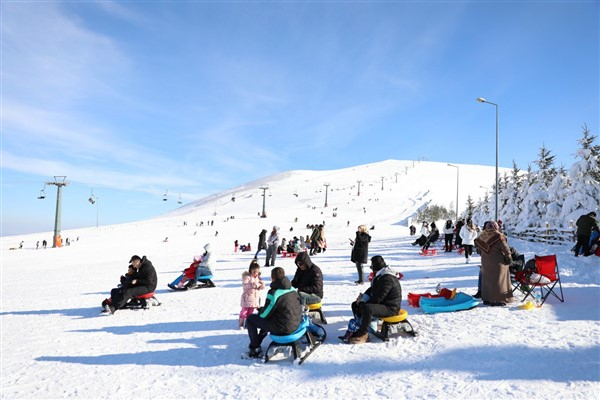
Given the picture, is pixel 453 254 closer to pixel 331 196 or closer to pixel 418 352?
pixel 418 352

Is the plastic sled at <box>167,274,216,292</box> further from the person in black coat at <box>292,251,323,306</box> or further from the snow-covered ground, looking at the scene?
the person in black coat at <box>292,251,323,306</box>

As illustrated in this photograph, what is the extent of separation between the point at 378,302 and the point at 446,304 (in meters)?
2.68

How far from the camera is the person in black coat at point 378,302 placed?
21.0ft

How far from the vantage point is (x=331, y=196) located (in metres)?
122

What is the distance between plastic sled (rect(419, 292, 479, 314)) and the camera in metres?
8.05

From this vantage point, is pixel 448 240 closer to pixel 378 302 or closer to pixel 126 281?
pixel 378 302

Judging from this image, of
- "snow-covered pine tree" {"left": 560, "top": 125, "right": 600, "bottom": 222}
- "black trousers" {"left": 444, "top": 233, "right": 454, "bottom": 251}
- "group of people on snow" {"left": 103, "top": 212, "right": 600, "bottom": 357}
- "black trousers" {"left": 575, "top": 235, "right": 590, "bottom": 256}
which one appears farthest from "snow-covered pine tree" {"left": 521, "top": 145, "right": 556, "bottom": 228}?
"group of people on snow" {"left": 103, "top": 212, "right": 600, "bottom": 357}

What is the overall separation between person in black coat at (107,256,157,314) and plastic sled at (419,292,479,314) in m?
6.94

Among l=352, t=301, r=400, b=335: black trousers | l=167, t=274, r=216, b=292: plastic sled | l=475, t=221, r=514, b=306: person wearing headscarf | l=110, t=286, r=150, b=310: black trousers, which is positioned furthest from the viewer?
l=167, t=274, r=216, b=292: plastic sled

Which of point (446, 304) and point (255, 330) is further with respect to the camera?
point (446, 304)

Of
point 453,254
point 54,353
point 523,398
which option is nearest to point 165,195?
point 453,254

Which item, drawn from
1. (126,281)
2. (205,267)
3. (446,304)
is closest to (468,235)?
(446,304)

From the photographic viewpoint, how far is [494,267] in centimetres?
808

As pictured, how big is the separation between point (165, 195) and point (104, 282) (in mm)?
65401
